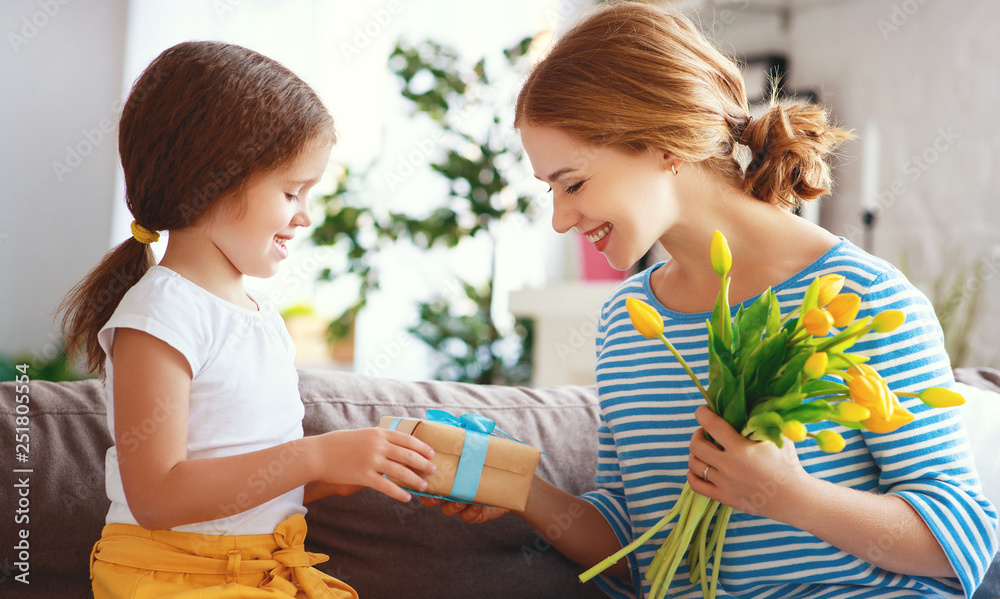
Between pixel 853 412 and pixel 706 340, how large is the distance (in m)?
0.43

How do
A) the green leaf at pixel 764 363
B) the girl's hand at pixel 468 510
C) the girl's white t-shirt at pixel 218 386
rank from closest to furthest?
the green leaf at pixel 764 363
the girl's white t-shirt at pixel 218 386
the girl's hand at pixel 468 510

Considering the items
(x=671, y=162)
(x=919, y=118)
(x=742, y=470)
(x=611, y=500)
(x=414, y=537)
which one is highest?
(x=919, y=118)

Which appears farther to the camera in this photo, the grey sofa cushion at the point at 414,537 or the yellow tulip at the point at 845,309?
the grey sofa cushion at the point at 414,537

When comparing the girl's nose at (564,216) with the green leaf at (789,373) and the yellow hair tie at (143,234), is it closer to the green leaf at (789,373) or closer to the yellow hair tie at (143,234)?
the green leaf at (789,373)

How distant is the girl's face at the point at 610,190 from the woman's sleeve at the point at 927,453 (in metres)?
0.30

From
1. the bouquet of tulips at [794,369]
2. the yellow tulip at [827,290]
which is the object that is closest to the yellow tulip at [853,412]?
the bouquet of tulips at [794,369]

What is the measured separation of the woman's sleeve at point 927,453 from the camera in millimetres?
926

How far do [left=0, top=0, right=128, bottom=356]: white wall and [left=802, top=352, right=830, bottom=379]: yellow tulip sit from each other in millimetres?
3247

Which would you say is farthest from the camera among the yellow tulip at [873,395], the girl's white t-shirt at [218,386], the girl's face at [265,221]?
the girl's face at [265,221]

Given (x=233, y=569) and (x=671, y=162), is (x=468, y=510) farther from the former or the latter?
(x=671, y=162)

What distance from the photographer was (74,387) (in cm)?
131

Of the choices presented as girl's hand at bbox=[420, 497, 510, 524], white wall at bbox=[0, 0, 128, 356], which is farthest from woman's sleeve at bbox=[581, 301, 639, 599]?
white wall at bbox=[0, 0, 128, 356]

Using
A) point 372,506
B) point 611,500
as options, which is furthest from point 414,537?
point 611,500

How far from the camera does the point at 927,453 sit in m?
0.96
